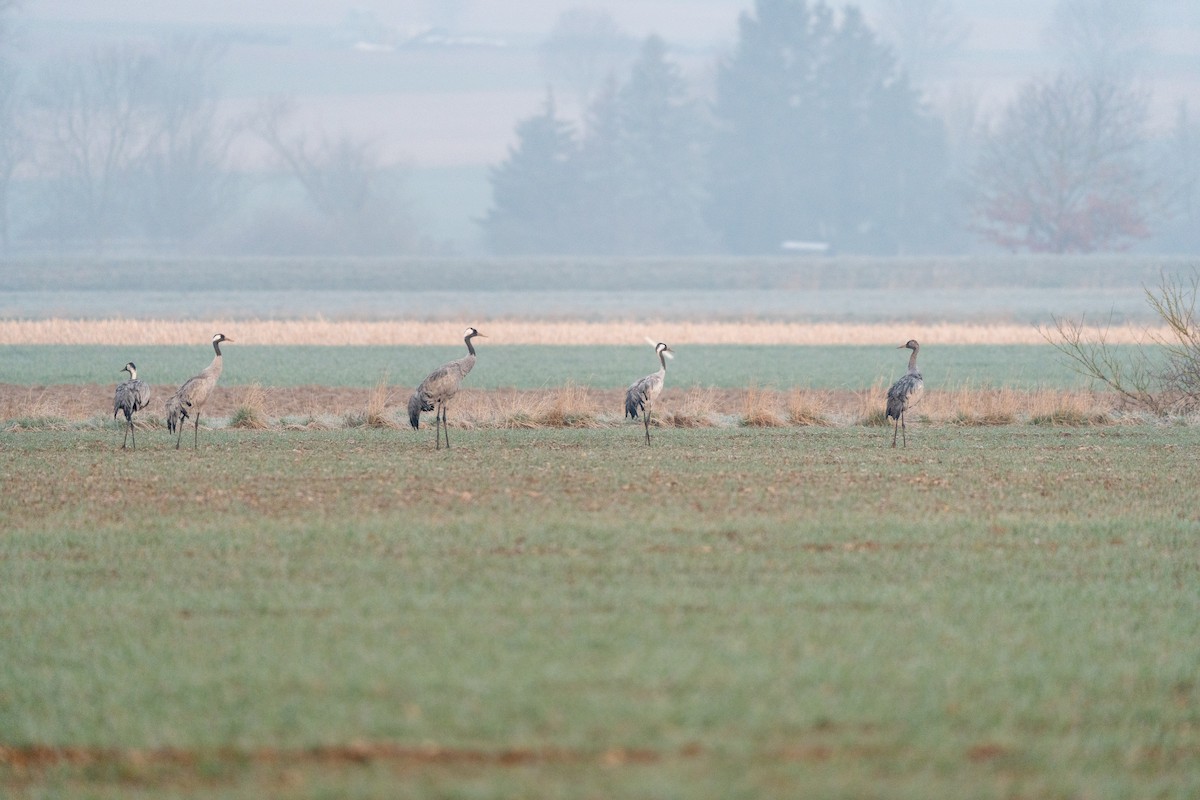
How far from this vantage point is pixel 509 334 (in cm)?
5022

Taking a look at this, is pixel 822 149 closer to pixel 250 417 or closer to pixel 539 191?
pixel 539 191

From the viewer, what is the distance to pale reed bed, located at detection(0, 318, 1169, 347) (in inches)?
1855

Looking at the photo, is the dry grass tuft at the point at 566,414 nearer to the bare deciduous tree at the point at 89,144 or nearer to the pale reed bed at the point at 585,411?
the pale reed bed at the point at 585,411

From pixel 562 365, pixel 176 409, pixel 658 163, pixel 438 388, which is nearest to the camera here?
pixel 176 409

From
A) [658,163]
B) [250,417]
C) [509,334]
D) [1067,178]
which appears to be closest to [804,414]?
[250,417]

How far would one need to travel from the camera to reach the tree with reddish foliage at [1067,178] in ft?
366

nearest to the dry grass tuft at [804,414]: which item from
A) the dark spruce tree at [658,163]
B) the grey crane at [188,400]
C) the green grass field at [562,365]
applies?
the green grass field at [562,365]

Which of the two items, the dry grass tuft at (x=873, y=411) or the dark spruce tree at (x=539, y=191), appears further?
the dark spruce tree at (x=539, y=191)

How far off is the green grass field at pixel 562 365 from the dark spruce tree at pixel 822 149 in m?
73.1

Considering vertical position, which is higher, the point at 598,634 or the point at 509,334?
the point at 509,334

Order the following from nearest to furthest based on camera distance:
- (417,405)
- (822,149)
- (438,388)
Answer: (438,388), (417,405), (822,149)

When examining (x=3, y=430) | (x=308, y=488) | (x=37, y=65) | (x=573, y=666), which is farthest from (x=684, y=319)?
(x=37, y=65)

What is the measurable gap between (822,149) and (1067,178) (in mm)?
18076

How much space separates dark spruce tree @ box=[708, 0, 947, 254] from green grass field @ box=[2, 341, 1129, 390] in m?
73.1
